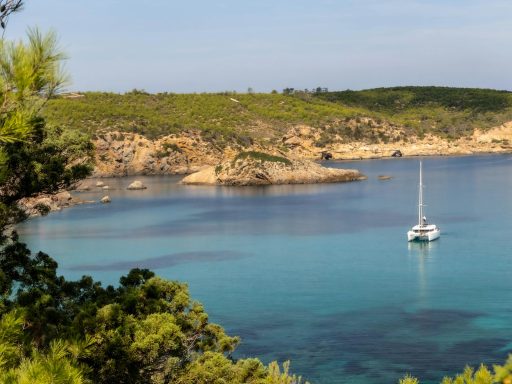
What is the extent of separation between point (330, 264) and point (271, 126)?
10320 centimetres

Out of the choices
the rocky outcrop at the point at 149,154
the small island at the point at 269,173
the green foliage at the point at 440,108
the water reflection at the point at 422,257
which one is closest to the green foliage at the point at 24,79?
the water reflection at the point at 422,257

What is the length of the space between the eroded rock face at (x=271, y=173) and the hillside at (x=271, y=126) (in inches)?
259

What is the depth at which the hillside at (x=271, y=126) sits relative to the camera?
11456 centimetres

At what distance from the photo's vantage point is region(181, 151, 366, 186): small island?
95.8 metres

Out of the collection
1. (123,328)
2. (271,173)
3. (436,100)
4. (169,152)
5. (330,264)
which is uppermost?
(436,100)

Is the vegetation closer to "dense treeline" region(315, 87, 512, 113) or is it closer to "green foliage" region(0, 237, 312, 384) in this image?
"green foliage" region(0, 237, 312, 384)

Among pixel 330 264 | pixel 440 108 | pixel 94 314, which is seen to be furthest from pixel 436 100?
pixel 94 314

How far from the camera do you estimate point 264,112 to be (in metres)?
154

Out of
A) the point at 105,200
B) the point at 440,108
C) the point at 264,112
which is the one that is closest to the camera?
the point at 105,200

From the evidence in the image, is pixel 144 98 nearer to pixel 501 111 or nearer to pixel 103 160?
pixel 103 160

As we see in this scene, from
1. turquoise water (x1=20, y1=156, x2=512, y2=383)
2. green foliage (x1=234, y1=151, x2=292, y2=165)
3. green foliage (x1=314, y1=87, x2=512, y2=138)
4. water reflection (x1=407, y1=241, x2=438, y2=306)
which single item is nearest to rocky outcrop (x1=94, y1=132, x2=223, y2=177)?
green foliage (x1=234, y1=151, x2=292, y2=165)

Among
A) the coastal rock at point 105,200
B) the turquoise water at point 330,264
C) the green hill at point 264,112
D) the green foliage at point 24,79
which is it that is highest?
the green hill at point 264,112

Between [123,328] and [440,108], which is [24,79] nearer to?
[123,328]

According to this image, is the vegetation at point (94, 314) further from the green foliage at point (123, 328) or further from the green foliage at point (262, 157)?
the green foliage at point (262, 157)
